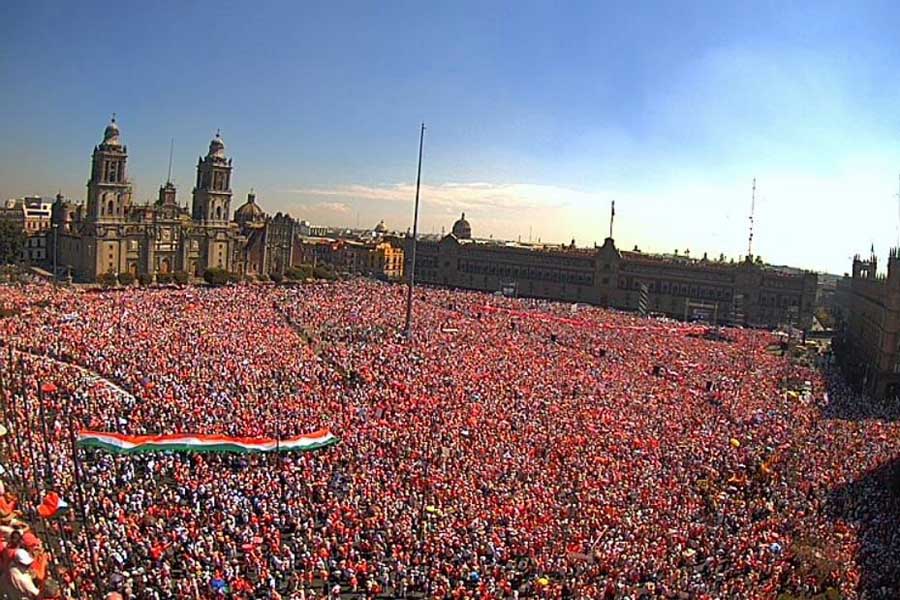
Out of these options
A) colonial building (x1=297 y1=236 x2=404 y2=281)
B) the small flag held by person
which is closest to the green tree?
colonial building (x1=297 y1=236 x2=404 y2=281)

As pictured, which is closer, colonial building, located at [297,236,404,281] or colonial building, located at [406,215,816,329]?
colonial building, located at [406,215,816,329]

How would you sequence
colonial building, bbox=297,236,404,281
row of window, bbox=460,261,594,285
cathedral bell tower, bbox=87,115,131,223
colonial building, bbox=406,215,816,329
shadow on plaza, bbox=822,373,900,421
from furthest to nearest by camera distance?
1. colonial building, bbox=297,236,404,281
2. row of window, bbox=460,261,594,285
3. colonial building, bbox=406,215,816,329
4. cathedral bell tower, bbox=87,115,131,223
5. shadow on plaza, bbox=822,373,900,421

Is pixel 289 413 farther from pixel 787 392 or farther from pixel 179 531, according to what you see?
pixel 787 392

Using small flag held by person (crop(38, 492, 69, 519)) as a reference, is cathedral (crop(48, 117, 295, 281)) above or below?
above

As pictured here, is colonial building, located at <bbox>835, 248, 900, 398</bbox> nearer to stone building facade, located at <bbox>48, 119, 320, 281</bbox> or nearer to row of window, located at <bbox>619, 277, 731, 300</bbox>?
row of window, located at <bbox>619, 277, 731, 300</bbox>

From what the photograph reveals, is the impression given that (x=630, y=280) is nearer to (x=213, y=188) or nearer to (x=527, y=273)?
(x=527, y=273)
